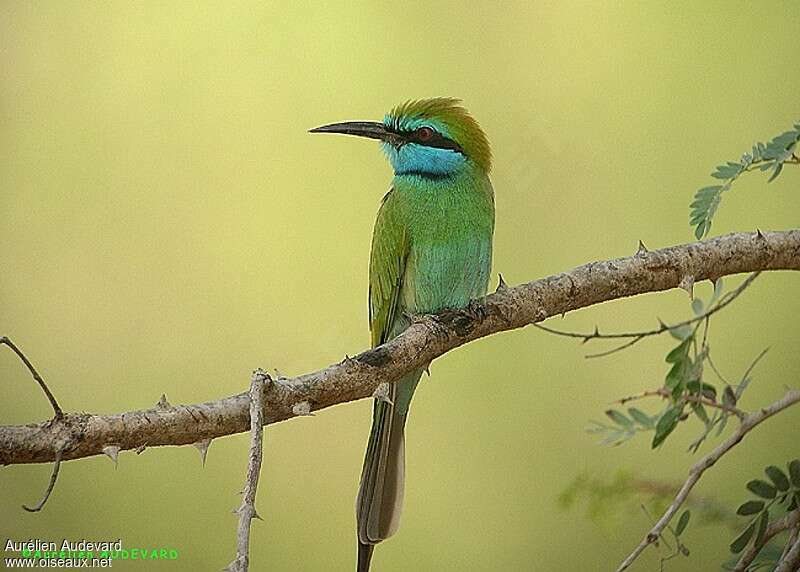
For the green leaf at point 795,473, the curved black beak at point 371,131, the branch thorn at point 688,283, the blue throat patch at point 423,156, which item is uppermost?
the curved black beak at point 371,131

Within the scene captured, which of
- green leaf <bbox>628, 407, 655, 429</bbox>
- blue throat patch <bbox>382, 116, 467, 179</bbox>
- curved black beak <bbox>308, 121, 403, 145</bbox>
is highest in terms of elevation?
curved black beak <bbox>308, 121, 403, 145</bbox>

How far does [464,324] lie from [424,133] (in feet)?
1.69

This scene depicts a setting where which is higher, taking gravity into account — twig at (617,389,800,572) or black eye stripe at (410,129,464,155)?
black eye stripe at (410,129,464,155)

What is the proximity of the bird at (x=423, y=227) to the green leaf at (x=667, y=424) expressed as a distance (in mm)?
466

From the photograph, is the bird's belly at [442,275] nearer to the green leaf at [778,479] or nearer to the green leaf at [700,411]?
the green leaf at [700,411]

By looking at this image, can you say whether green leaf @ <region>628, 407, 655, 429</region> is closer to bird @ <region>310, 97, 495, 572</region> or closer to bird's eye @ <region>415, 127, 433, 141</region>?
bird @ <region>310, 97, 495, 572</region>

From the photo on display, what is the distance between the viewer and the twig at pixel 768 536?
144 centimetres

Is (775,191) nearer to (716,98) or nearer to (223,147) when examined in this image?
(716,98)

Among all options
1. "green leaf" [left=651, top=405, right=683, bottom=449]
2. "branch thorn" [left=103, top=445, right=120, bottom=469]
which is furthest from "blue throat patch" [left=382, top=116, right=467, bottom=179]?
"branch thorn" [left=103, top=445, right=120, bottom=469]

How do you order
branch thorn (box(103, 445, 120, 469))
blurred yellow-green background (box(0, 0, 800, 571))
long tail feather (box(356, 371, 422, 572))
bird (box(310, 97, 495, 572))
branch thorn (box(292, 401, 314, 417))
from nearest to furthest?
branch thorn (box(103, 445, 120, 469))
branch thorn (box(292, 401, 314, 417))
long tail feather (box(356, 371, 422, 572))
bird (box(310, 97, 495, 572))
blurred yellow-green background (box(0, 0, 800, 571))

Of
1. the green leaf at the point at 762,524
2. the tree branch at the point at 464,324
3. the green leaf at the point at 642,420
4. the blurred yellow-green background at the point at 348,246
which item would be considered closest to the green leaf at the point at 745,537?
the green leaf at the point at 762,524

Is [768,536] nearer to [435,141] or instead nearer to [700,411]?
[700,411]

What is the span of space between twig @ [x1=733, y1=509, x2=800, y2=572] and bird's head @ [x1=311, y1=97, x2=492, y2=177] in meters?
0.85

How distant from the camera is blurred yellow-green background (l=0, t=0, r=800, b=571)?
2881 millimetres
